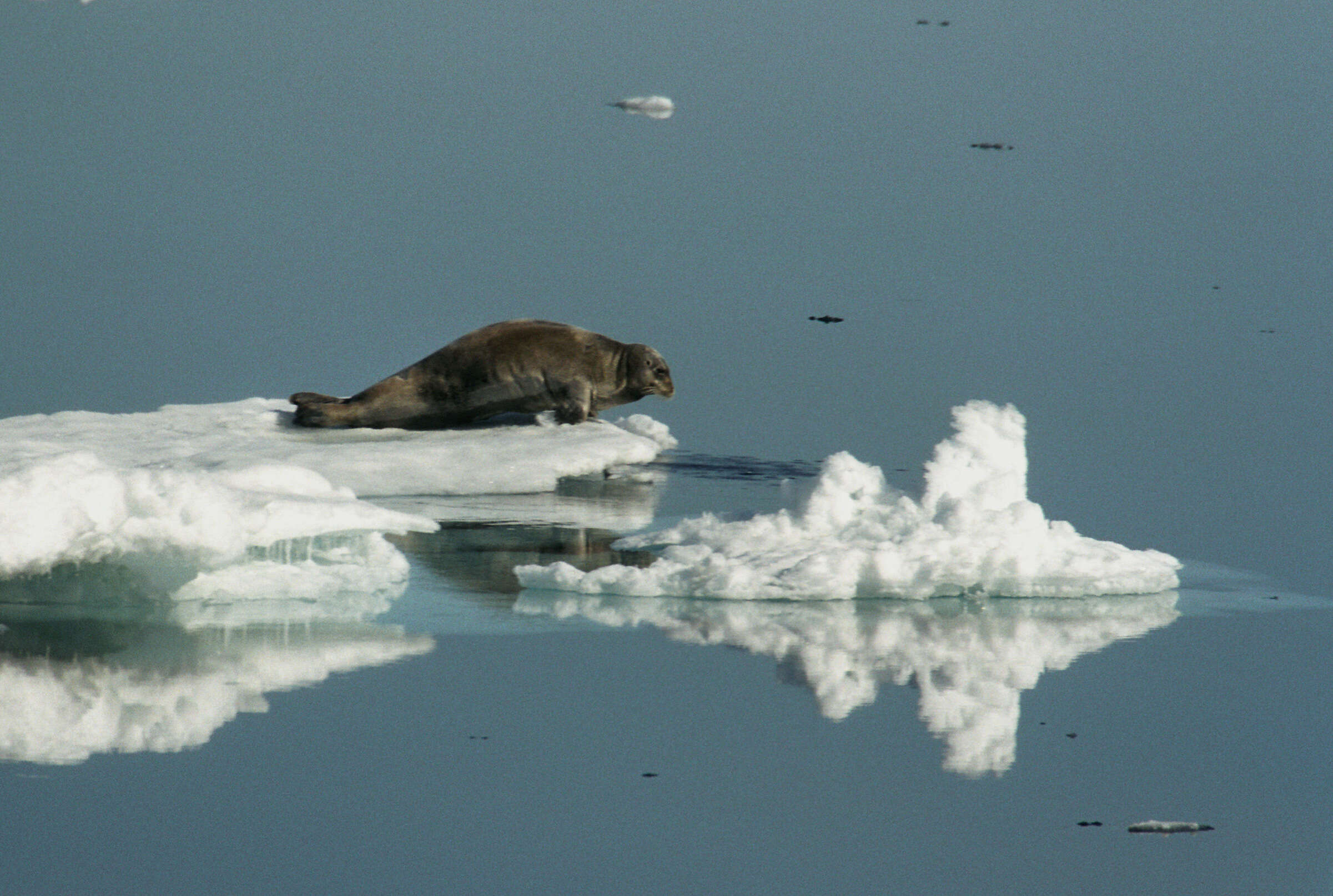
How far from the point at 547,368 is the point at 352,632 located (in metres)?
6.27

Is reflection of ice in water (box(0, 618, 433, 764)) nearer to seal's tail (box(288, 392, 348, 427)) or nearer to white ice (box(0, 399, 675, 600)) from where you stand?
white ice (box(0, 399, 675, 600))

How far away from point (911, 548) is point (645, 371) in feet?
19.9

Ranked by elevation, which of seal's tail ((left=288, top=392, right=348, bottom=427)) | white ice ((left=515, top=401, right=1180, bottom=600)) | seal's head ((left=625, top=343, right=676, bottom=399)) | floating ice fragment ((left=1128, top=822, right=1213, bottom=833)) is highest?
seal's head ((left=625, top=343, right=676, bottom=399))

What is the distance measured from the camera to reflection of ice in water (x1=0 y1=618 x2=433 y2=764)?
5184mm

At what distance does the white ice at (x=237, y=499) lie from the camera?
6629mm

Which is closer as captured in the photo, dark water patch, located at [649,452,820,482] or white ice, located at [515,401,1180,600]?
white ice, located at [515,401,1180,600]

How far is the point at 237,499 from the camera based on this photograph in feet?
24.0

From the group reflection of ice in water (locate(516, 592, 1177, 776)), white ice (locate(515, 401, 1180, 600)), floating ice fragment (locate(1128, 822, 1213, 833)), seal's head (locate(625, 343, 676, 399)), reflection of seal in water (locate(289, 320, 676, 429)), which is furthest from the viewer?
seal's head (locate(625, 343, 676, 399))

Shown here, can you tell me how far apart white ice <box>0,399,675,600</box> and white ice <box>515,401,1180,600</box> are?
3.11 ft

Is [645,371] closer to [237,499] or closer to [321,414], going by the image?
[321,414]

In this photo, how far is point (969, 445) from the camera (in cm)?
799

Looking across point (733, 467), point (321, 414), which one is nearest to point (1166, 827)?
point (733, 467)

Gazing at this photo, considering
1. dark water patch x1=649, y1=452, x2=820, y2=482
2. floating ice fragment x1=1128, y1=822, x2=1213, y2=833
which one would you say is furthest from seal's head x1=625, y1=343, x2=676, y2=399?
floating ice fragment x1=1128, y1=822, x2=1213, y2=833

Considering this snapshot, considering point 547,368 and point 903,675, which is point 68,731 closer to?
point 903,675
